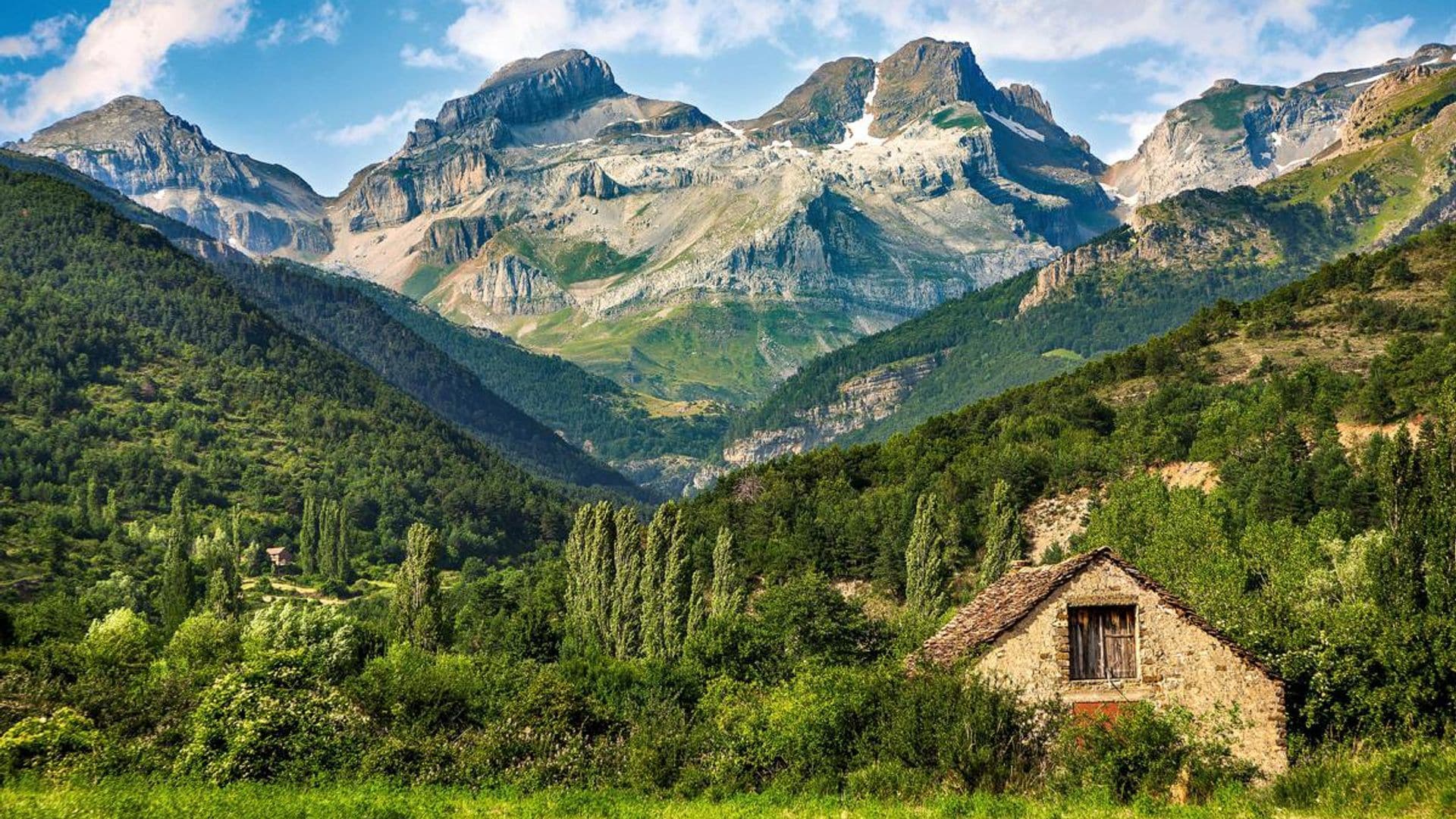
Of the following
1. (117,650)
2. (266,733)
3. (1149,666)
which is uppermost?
(1149,666)

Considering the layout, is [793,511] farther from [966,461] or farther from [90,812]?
[90,812]

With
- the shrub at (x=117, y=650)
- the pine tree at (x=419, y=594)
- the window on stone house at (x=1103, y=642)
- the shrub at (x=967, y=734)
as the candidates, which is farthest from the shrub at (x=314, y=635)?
the window on stone house at (x=1103, y=642)

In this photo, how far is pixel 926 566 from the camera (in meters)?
90.5

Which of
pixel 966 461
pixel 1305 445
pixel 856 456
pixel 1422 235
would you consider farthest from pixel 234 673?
pixel 1422 235

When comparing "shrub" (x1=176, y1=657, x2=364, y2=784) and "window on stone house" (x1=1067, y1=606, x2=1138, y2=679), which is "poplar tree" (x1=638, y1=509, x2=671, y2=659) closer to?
"shrub" (x1=176, y1=657, x2=364, y2=784)

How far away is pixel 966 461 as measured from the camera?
120062mm

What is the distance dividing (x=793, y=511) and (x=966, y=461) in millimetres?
17439

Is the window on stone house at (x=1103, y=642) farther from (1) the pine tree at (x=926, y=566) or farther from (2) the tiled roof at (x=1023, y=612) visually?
(1) the pine tree at (x=926, y=566)

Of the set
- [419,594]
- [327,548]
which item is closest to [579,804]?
[419,594]

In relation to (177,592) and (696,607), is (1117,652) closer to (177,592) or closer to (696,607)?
(696,607)

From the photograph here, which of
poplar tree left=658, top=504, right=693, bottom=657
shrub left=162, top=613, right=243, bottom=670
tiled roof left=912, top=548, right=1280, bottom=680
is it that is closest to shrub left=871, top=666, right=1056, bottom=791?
tiled roof left=912, top=548, right=1280, bottom=680

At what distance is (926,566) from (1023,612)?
2165 inches

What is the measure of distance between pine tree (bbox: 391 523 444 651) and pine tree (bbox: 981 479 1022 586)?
42.7 metres

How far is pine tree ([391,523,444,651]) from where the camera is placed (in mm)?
99062
